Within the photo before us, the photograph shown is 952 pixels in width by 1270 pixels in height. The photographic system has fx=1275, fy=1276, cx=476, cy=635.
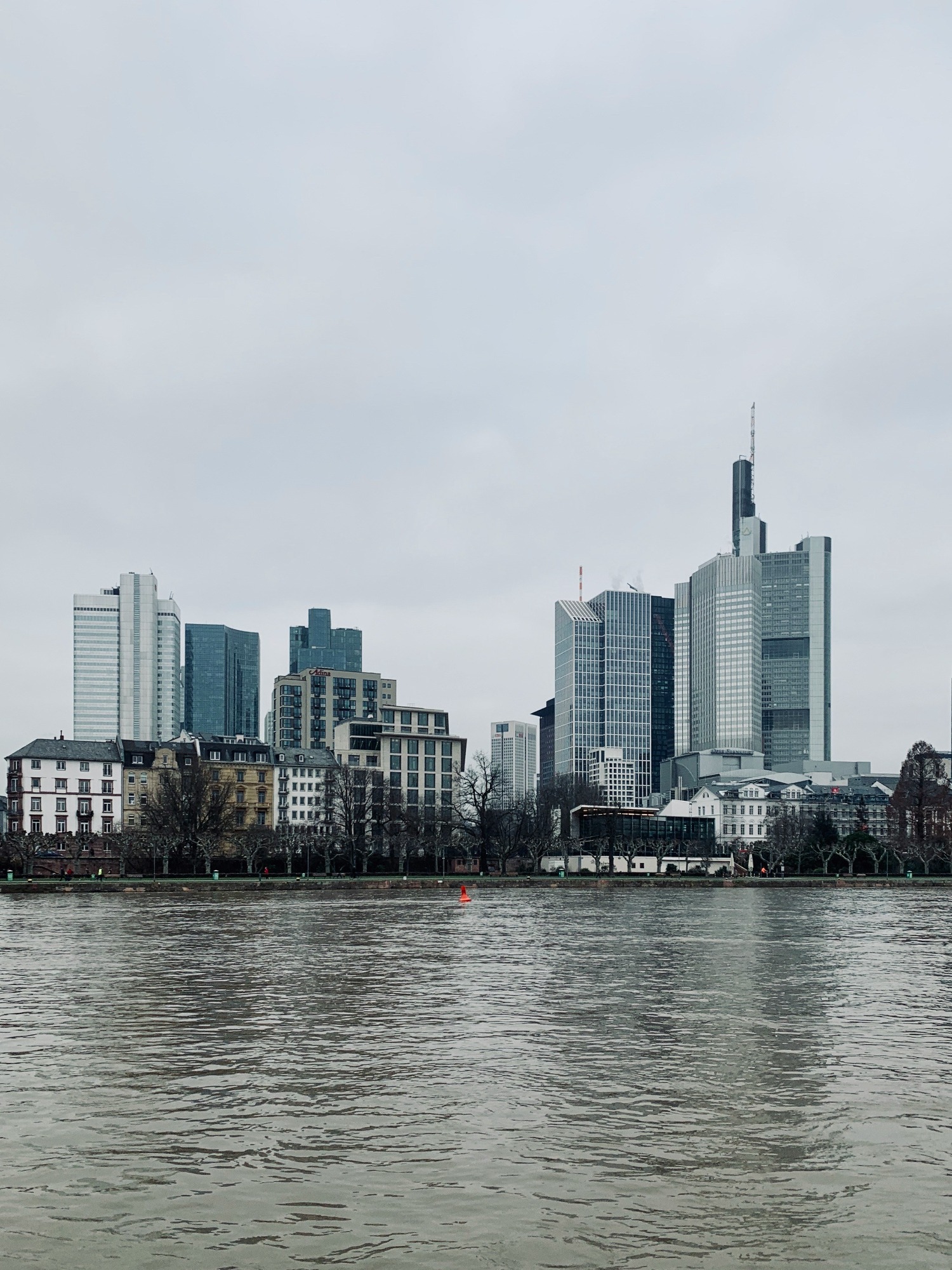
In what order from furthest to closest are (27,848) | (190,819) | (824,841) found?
(824,841) < (190,819) < (27,848)

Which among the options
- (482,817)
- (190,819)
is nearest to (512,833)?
(482,817)

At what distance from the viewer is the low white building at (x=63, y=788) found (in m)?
165

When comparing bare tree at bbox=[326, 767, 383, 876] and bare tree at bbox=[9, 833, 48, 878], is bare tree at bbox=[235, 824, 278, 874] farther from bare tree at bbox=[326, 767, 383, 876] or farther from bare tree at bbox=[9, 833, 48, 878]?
bare tree at bbox=[9, 833, 48, 878]

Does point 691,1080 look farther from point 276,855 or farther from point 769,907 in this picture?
point 276,855

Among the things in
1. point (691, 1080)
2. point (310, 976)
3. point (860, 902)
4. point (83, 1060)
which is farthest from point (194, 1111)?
point (860, 902)

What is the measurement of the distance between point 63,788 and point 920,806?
116980 mm

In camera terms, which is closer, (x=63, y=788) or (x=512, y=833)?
(x=63, y=788)

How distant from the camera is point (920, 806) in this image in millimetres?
178000

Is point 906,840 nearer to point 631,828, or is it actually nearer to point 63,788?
point 631,828

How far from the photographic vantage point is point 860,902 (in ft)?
339

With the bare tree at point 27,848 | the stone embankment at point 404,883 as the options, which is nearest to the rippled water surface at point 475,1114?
the stone embankment at point 404,883

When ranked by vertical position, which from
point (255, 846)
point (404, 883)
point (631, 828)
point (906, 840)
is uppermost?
point (255, 846)

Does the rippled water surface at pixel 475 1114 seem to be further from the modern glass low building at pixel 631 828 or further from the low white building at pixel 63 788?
the low white building at pixel 63 788

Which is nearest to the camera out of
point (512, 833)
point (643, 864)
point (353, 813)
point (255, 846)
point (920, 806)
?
point (255, 846)
